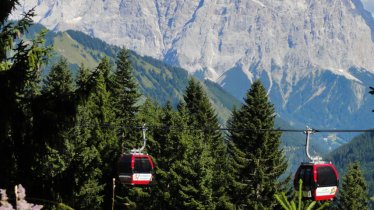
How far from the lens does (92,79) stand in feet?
47.3

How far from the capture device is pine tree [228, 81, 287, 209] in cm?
5692

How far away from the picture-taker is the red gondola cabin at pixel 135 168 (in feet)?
107

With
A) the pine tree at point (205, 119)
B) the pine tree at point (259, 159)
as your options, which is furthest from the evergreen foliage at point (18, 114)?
the pine tree at point (205, 119)

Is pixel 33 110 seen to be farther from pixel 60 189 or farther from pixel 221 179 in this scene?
pixel 221 179

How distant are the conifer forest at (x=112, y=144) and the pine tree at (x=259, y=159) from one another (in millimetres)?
91

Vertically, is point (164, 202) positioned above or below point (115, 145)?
below

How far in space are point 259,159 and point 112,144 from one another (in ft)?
43.6

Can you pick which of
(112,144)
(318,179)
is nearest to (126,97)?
(112,144)

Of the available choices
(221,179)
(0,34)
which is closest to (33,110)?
(0,34)

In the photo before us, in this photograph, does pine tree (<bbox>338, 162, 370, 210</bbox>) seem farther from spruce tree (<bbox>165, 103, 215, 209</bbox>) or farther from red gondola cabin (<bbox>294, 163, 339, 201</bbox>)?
red gondola cabin (<bbox>294, 163, 339, 201</bbox>)

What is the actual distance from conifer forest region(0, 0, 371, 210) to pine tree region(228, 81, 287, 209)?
0.09 m

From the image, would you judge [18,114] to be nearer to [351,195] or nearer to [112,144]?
[112,144]

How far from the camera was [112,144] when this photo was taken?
5872 centimetres

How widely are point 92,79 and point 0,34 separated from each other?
334cm
